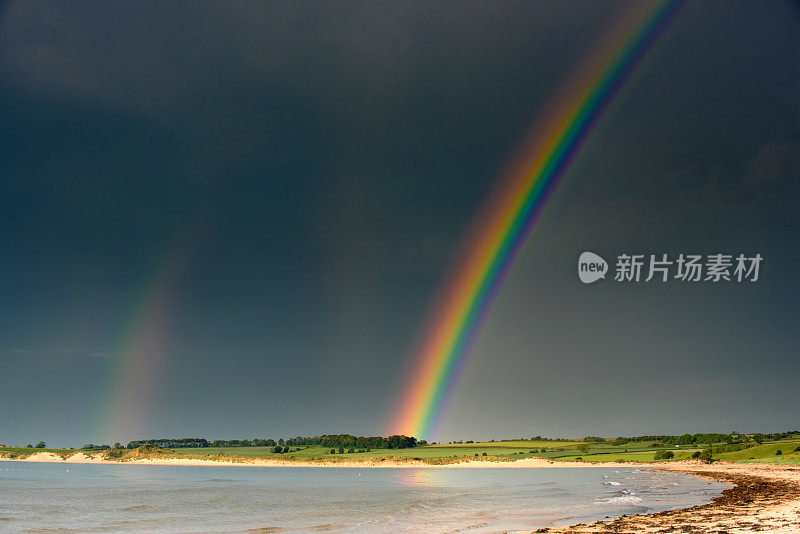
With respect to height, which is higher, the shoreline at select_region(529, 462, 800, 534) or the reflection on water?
the shoreline at select_region(529, 462, 800, 534)

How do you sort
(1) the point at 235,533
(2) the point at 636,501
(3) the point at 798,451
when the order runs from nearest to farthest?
(1) the point at 235,533
(2) the point at 636,501
(3) the point at 798,451

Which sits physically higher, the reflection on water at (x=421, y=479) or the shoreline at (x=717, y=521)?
the shoreline at (x=717, y=521)

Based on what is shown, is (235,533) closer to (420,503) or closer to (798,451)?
(420,503)

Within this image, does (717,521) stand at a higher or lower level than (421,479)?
higher

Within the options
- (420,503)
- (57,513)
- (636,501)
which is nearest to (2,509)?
(57,513)

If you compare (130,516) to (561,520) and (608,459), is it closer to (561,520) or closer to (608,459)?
(561,520)

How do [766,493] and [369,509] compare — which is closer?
[766,493]

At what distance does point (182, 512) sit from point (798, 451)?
373 ft

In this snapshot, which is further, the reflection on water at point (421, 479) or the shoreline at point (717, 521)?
the reflection on water at point (421, 479)

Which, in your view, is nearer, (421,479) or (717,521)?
(717,521)

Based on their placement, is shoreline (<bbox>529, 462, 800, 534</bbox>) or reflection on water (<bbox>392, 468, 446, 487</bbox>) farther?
reflection on water (<bbox>392, 468, 446, 487</bbox>)

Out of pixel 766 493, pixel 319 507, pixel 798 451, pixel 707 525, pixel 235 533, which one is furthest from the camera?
pixel 798 451

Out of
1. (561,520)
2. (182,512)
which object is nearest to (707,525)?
(561,520)

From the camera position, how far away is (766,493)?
47281 millimetres
